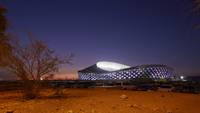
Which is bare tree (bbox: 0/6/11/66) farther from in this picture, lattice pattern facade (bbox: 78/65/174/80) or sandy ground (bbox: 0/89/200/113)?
lattice pattern facade (bbox: 78/65/174/80)

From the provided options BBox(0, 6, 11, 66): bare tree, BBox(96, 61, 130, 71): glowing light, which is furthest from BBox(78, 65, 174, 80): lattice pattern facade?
BBox(0, 6, 11, 66): bare tree

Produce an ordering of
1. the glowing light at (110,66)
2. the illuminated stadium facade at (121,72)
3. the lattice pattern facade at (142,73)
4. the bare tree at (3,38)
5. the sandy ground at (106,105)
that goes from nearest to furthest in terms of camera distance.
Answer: the sandy ground at (106,105), the bare tree at (3,38), the lattice pattern facade at (142,73), the illuminated stadium facade at (121,72), the glowing light at (110,66)

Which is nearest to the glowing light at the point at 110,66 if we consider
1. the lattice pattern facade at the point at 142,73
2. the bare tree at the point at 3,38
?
the lattice pattern facade at the point at 142,73

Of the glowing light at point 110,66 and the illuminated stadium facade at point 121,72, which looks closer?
the illuminated stadium facade at point 121,72

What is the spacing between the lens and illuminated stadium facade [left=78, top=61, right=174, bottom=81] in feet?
489

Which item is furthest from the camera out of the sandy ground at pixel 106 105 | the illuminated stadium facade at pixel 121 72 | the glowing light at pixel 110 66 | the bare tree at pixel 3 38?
the glowing light at pixel 110 66

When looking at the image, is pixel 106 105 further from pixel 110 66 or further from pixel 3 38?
pixel 110 66

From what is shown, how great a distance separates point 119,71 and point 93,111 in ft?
475

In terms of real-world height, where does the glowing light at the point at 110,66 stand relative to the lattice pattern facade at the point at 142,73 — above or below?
above

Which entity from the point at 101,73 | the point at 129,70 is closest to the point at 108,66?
the point at 101,73

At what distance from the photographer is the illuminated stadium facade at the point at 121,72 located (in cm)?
14912

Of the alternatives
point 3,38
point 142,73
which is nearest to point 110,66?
point 142,73

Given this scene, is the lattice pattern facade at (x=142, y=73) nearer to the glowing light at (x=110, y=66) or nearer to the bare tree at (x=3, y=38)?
the glowing light at (x=110, y=66)

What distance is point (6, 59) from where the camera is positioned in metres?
19.7
